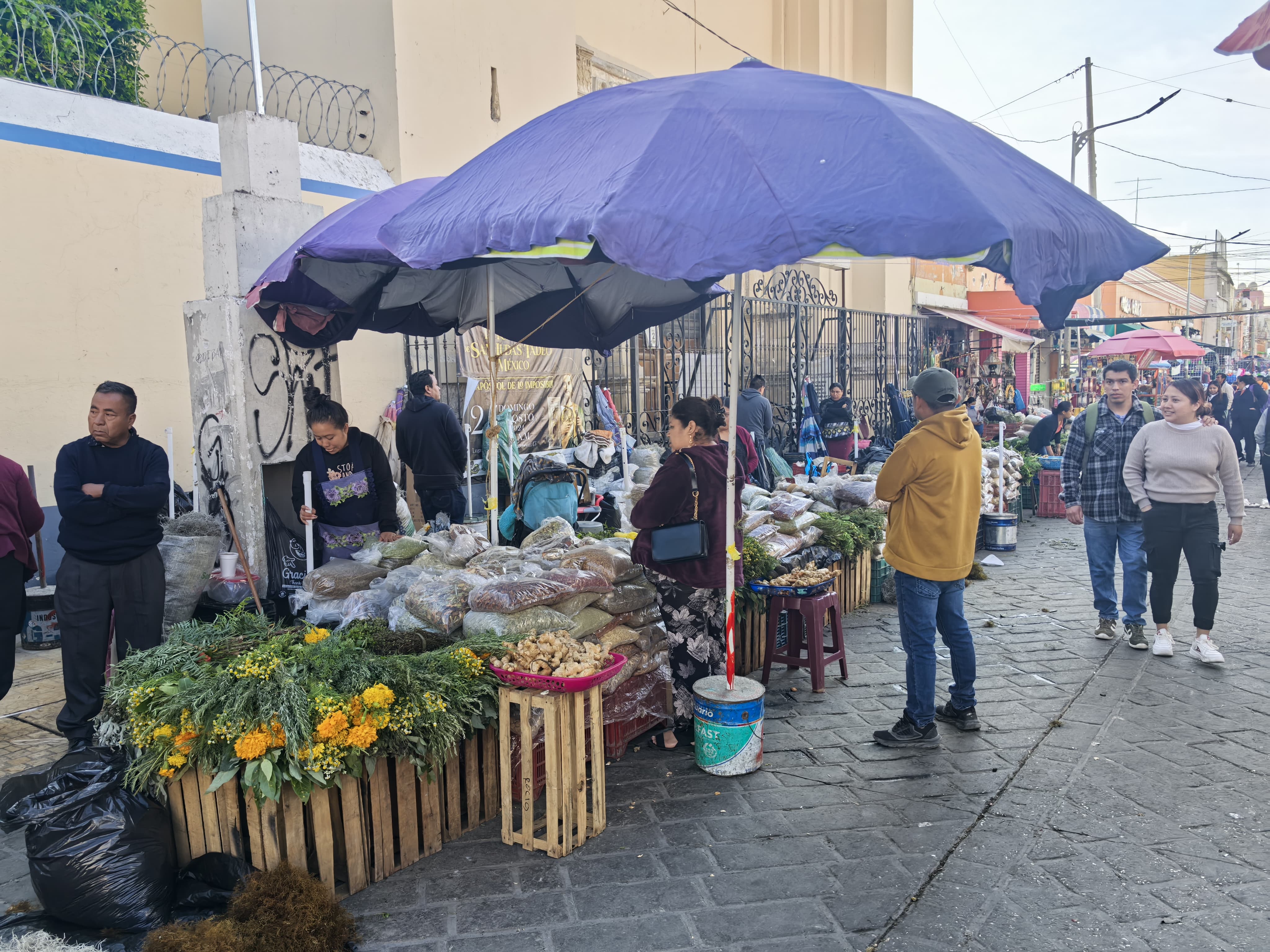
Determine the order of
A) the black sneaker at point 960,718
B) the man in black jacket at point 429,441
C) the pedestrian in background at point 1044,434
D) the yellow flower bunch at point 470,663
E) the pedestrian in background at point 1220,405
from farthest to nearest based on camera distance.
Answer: the pedestrian in background at point 1220,405 < the pedestrian in background at point 1044,434 < the man in black jacket at point 429,441 < the black sneaker at point 960,718 < the yellow flower bunch at point 470,663

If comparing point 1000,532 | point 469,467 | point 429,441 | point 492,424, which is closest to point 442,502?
point 469,467

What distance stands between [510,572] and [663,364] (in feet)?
26.3

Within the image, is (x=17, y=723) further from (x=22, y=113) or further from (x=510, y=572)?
(x=22, y=113)

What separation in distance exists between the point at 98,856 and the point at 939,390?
164 inches

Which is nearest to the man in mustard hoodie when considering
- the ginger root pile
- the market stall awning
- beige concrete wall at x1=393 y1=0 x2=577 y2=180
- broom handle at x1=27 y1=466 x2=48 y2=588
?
the ginger root pile

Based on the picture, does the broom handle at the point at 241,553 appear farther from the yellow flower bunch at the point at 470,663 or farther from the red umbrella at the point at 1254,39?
the red umbrella at the point at 1254,39

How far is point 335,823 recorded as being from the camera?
3.44m

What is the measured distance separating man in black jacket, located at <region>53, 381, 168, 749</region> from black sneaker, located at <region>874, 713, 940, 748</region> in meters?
3.94

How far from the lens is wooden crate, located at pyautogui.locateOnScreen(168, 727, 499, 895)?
3.24 m

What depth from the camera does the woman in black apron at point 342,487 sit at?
17.3ft

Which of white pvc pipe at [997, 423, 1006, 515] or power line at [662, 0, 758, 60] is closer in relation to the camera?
white pvc pipe at [997, 423, 1006, 515]

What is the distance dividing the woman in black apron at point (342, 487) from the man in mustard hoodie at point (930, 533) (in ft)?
10.1

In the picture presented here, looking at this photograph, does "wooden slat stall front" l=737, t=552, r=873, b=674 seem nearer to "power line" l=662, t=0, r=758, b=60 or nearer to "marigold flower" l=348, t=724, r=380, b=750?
"marigold flower" l=348, t=724, r=380, b=750

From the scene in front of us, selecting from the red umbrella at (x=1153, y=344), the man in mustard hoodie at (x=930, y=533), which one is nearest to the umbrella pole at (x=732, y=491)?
the man in mustard hoodie at (x=930, y=533)
